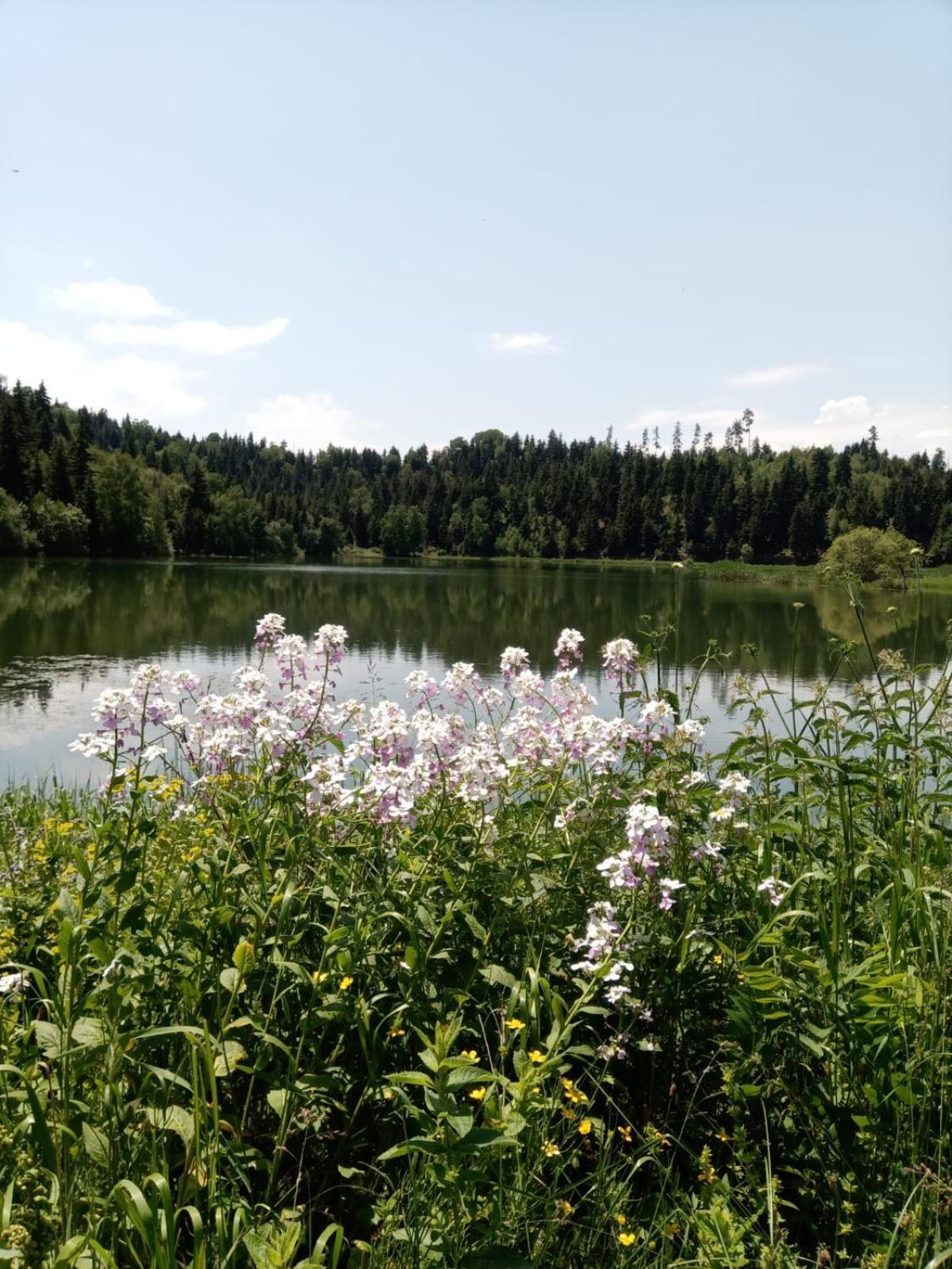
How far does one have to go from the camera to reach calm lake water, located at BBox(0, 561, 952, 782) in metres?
Answer: 14.8

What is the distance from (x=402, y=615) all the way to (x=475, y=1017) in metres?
36.9

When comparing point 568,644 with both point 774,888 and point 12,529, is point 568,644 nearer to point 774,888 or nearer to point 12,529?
point 774,888

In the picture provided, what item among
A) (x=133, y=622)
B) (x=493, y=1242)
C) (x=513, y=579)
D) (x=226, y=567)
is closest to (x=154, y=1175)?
(x=493, y=1242)

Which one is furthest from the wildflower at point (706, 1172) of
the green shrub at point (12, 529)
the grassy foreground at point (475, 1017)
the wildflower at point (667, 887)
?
the green shrub at point (12, 529)

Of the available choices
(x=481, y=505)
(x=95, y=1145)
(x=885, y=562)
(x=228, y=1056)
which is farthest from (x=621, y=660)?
(x=481, y=505)

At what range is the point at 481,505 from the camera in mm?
167250

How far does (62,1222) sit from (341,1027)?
0.95 m

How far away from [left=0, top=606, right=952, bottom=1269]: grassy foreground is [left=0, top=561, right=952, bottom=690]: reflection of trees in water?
1.61m

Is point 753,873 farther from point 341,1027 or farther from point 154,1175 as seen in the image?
point 154,1175

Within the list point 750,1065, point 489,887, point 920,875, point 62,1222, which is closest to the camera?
point 62,1222

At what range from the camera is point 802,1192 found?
2.48 meters

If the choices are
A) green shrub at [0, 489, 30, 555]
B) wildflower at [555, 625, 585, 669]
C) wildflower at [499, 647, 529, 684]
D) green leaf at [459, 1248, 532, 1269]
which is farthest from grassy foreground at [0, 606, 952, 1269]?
green shrub at [0, 489, 30, 555]

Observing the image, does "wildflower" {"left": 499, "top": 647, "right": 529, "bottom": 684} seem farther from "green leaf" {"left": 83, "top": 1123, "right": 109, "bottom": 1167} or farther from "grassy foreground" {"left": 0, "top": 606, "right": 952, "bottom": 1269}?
"green leaf" {"left": 83, "top": 1123, "right": 109, "bottom": 1167}

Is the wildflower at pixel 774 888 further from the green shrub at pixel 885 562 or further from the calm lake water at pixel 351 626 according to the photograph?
the green shrub at pixel 885 562
